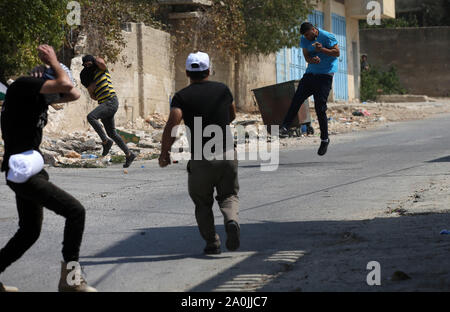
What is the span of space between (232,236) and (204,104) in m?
1.06

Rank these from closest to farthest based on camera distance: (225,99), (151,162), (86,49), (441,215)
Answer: (225,99)
(441,215)
(151,162)
(86,49)

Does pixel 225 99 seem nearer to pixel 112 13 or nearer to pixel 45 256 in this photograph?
pixel 45 256

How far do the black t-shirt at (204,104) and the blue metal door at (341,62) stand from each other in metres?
27.5

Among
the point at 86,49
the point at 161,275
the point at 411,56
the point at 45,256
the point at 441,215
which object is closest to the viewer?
the point at 161,275

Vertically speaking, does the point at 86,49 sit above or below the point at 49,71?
above

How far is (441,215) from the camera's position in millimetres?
8273

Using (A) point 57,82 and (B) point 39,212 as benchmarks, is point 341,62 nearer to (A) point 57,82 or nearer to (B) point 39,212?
(B) point 39,212

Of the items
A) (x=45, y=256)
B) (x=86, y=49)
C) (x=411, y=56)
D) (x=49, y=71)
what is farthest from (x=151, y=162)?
(x=411, y=56)

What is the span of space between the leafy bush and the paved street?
24.8m

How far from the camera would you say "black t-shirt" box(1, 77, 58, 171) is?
529 centimetres

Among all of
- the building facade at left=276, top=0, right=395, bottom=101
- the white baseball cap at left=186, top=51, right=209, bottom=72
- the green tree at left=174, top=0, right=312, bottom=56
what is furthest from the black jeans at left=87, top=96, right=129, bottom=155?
the building facade at left=276, top=0, right=395, bottom=101

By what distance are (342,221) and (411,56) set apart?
31.9m

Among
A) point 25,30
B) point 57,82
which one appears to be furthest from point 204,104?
point 25,30

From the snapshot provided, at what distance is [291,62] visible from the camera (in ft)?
101
